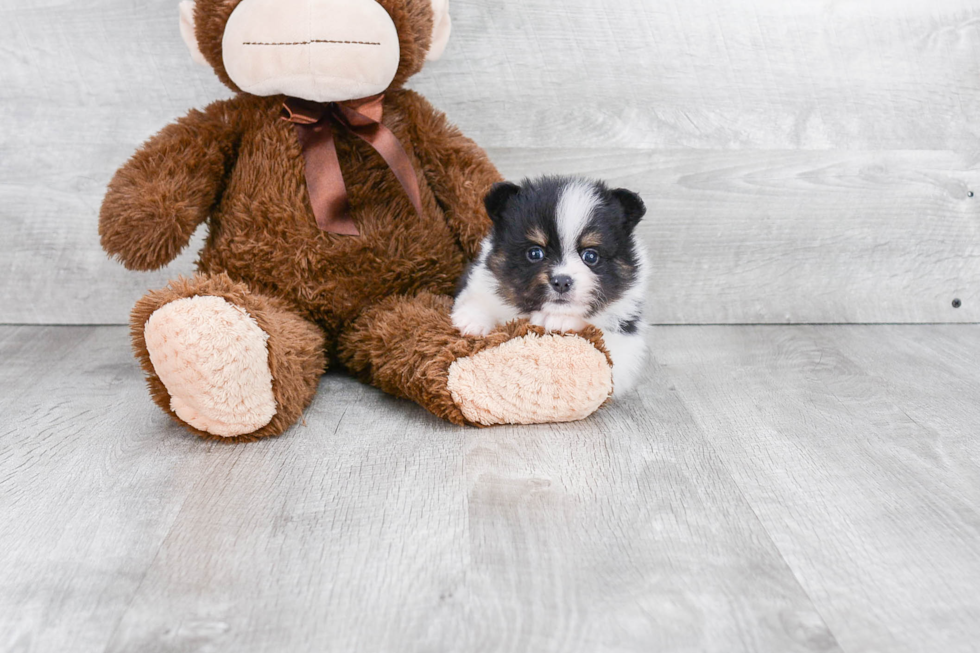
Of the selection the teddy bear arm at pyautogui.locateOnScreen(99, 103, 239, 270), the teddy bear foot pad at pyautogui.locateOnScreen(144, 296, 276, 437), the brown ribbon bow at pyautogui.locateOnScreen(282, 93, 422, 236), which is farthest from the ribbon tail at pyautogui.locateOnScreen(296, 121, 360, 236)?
the teddy bear foot pad at pyautogui.locateOnScreen(144, 296, 276, 437)

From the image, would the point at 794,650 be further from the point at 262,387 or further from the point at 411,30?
the point at 411,30

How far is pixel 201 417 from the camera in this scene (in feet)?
4.14

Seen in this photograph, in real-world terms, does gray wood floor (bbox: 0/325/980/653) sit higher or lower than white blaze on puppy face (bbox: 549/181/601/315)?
lower

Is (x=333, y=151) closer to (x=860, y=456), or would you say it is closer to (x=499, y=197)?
(x=499, y=197)

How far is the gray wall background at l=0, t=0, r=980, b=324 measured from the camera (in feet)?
6.09

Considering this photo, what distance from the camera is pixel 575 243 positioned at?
1.31m

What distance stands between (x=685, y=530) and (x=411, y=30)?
0.92 metres

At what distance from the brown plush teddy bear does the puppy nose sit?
76 mm

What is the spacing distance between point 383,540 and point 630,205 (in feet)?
2.12

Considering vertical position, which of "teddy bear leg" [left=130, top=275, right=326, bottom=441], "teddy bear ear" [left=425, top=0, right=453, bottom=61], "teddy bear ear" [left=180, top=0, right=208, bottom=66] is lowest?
"teddy bear leg" [left=130, top=275, right=326, bottom=441]

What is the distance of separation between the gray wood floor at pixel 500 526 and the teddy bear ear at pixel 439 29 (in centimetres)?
61

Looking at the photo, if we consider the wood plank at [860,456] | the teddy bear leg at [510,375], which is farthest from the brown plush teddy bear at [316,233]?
the wood plank at [860,456]

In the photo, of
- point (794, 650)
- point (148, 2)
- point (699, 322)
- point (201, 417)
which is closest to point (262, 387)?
point (201, 417)

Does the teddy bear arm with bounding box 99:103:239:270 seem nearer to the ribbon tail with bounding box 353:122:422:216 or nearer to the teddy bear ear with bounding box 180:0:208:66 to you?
the teddy bear ear with bounding box 180:0:208:66
